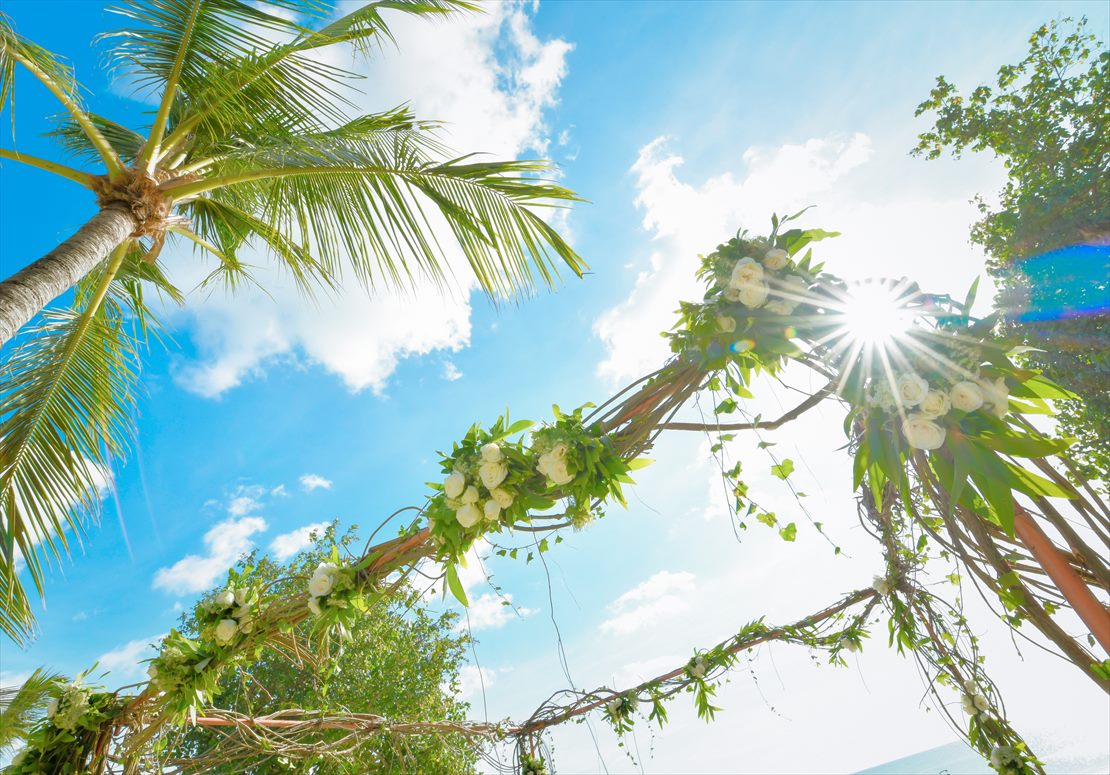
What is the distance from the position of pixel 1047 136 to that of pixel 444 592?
731 centimetres

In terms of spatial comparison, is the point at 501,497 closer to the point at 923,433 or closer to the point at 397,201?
the point at 923,433

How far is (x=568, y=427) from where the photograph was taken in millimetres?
1409

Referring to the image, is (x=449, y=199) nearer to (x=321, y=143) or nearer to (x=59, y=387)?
(x=321, y=143)

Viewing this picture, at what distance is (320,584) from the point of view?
5.52 ft

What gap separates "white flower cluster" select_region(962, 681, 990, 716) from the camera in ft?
9.06

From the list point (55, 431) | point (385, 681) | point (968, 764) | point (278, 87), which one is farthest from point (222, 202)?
point (968, 764)

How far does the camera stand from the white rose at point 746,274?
1320mm

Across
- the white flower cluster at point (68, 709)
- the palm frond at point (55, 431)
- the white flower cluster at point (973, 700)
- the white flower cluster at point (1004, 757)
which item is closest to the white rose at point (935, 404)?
the white flower cluster at point (973, 700)

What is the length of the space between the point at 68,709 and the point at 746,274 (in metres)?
2.66

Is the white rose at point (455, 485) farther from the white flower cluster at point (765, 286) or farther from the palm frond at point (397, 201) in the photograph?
the palm frond at point (397, 201)

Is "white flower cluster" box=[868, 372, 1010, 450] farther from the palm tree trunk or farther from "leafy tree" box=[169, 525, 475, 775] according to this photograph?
"leafy tree" box=[169, 525, 475, 775]

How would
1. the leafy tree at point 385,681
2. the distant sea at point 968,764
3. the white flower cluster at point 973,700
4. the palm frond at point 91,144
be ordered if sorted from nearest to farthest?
the white flower cluster at point 973,700
the palm frond at point 91,144
the leafy tree at point 385,681
the distant sea at point 968,764

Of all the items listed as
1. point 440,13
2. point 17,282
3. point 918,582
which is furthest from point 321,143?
point 918,582

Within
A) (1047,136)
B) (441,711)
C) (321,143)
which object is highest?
(1047,136)
